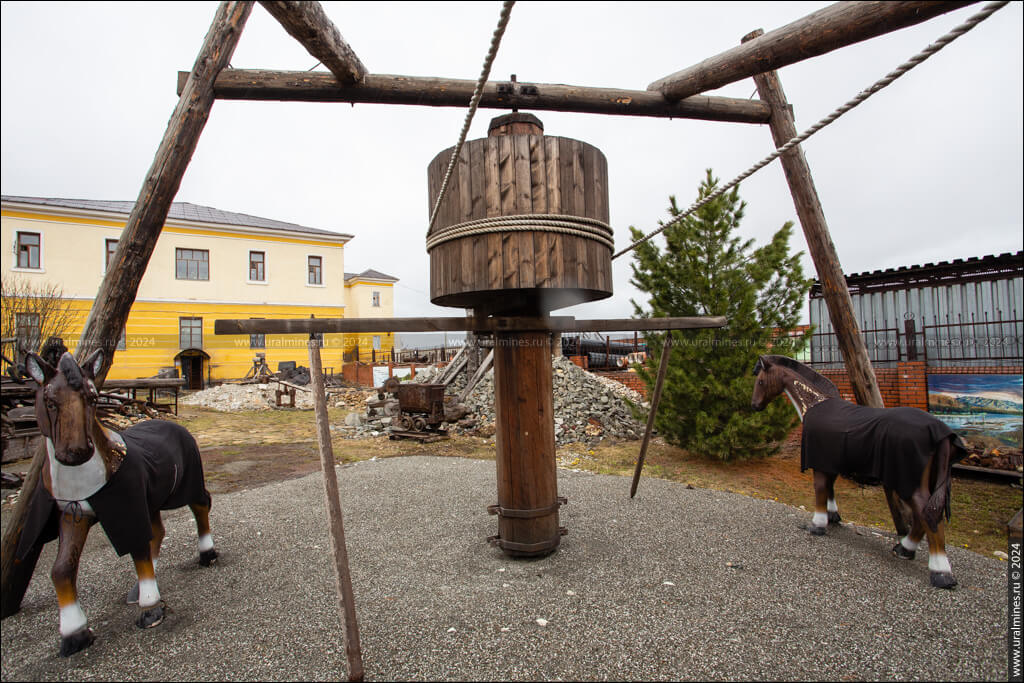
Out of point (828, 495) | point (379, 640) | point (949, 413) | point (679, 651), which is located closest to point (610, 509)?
point (828, 495)

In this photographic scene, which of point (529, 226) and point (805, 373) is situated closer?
point (529, 226)

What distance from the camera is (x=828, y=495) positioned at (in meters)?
3.55

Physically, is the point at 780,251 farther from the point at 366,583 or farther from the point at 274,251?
the point at 274,251

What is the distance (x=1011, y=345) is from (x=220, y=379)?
2395 centimetres

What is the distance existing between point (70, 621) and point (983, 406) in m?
10.4

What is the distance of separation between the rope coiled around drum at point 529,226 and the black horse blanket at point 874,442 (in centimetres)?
202

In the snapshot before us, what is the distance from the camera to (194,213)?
69.5 feet

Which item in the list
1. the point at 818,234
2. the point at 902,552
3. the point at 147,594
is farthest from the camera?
the point at 818,234

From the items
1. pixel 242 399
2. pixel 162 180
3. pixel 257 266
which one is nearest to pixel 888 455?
pixel 162 180

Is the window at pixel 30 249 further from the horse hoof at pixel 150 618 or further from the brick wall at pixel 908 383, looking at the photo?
the brick wall at pixel 908 383

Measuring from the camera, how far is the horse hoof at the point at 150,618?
247 centimetres

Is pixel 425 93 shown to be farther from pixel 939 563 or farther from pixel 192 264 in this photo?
pixel 192 264

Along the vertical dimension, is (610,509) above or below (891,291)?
below

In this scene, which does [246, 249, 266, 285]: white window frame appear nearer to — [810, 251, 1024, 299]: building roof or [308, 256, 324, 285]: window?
[308, 256, 324, 285]: window
